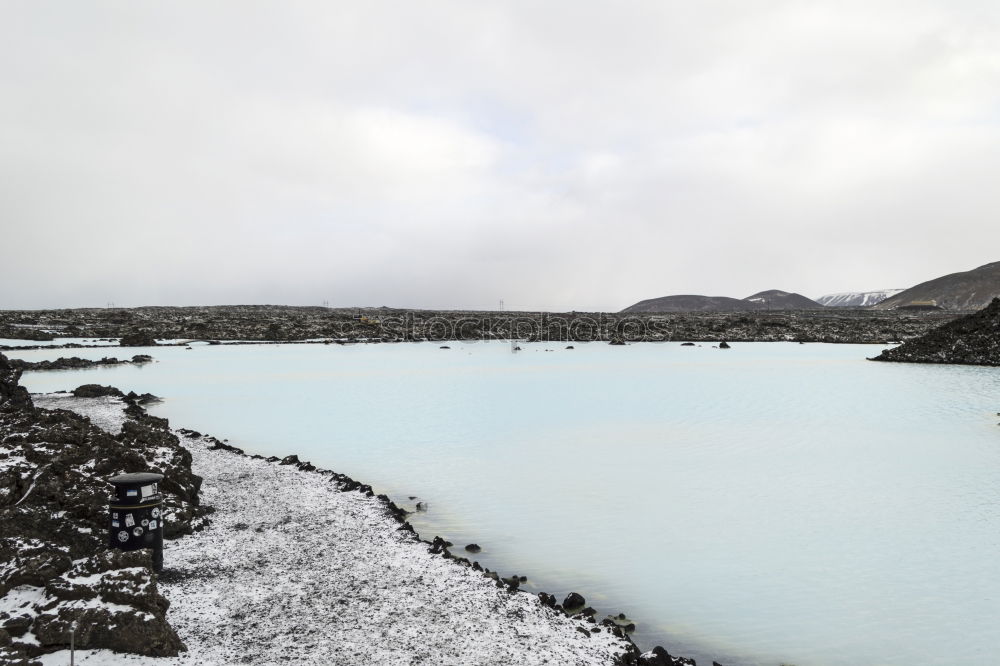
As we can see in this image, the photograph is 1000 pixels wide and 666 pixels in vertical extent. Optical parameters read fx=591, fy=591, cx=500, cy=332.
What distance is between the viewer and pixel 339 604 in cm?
526

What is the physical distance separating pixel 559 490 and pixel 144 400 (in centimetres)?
1425

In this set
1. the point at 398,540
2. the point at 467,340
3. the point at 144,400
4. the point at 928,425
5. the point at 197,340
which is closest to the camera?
the point at 398,540

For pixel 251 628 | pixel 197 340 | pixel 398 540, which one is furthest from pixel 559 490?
pixel 197 340

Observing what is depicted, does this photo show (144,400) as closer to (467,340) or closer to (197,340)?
(197,340)

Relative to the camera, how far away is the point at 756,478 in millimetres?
10164

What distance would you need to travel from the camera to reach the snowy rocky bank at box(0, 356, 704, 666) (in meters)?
4.41

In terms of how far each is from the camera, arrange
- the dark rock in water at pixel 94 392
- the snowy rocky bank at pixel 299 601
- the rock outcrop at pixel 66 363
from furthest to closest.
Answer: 1. the rock outcrop at pixel 66 363
2. the dark rock in water at pixel 94 392
3. the snowy rocky bank at pixel 299 601

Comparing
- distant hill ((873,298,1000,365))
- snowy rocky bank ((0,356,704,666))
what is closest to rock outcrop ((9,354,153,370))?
snowy rocky bank ((0,356,704,666))

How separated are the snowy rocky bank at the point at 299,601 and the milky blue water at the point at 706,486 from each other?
0.80 m

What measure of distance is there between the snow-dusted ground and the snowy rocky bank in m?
0.02

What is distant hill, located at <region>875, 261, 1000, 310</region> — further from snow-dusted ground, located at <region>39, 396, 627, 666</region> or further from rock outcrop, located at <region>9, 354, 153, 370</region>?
snow-dusted ground, located at <region>39, 396, 627, 666</region>

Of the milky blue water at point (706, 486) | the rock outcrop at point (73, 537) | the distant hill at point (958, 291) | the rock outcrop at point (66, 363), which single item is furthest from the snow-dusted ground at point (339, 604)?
the distant hill at point (958, 291)

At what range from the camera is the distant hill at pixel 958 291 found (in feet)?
508

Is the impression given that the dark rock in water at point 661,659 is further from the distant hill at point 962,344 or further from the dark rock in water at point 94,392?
the distant hill at point 962,344
